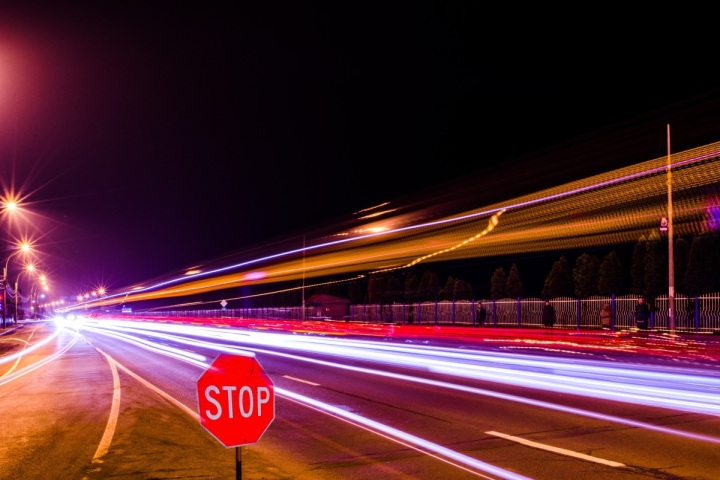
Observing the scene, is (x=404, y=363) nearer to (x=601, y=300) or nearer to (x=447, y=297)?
(x=601, y=300)

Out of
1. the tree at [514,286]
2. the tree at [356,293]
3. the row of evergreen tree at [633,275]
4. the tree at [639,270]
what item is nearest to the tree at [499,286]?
the row of evergreen tree at [633,275]

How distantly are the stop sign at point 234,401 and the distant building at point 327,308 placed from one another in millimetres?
52024

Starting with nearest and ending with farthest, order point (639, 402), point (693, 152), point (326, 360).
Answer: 1. point (639, 402)
2. point (326, 360)
3. point (693, 152)

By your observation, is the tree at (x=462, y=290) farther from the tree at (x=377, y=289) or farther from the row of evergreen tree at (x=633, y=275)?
the tree at (x=377, y=289)

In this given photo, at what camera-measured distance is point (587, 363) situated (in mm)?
15945

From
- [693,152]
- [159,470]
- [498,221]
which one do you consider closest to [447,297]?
[498,221]

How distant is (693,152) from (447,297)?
79.9ft

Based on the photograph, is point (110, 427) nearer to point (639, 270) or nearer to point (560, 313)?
point (639, 270)

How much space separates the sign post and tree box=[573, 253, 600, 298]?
32.7 meters

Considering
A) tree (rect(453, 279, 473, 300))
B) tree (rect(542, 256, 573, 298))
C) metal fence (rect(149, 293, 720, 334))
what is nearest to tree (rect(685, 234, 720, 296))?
metal fence (rect(149, 293, 720, 334))

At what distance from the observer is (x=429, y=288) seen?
53.0 metres

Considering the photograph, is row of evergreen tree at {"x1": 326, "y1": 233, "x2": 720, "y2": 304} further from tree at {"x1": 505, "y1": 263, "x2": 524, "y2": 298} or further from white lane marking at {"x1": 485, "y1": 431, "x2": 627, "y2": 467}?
white lane marking at {"x1": 485, "y1": 431, "x2": 627, "y2": 467}

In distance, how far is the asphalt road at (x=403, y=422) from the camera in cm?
697

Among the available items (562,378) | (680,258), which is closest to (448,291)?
(680,258)
